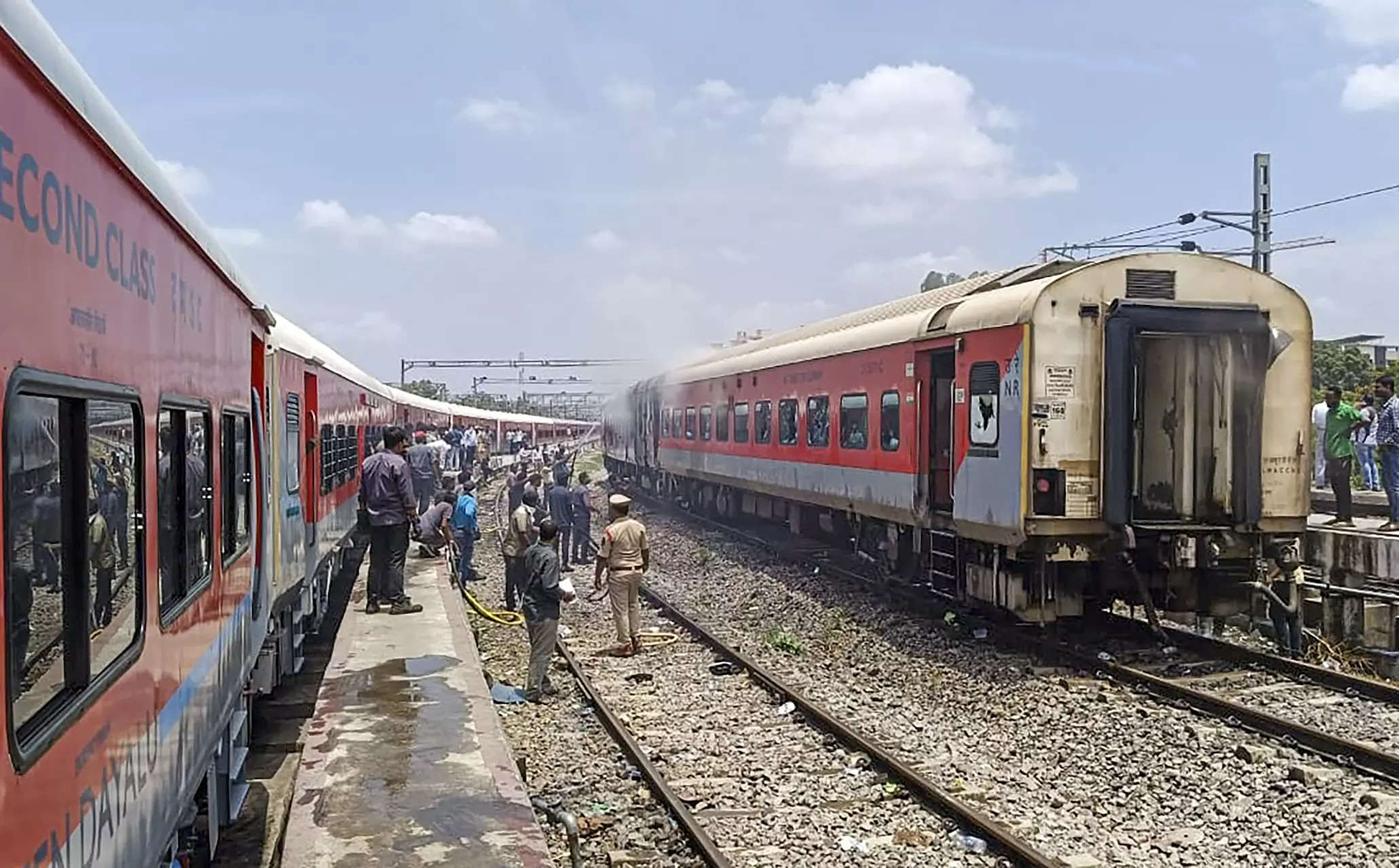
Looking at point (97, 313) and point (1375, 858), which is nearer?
point (97, 313)

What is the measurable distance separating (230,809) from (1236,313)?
8270 mm

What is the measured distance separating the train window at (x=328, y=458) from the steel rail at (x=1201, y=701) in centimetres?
610

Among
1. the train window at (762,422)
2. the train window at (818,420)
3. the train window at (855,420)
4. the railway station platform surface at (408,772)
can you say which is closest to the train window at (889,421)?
the train window at (855,420)

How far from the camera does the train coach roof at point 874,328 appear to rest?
446 inches

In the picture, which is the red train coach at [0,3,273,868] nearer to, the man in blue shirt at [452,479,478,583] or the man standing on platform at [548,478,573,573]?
the man in blue shirt at [452,479,478,583]

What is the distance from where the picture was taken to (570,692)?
1045 cm

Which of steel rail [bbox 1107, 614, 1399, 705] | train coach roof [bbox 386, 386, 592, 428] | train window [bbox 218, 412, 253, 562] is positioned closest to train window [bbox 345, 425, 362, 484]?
train coach roof [bbox 386, 386, 592, 428]

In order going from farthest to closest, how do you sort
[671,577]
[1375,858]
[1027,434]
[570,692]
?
[671,577]
[570,692]
[1027,434]
[1375,858]

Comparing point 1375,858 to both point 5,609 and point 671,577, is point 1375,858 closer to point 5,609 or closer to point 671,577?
point 5,609

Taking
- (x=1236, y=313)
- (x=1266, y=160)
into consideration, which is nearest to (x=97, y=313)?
(x=1236, y=313)

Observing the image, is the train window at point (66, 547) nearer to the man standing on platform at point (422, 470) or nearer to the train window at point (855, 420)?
the train window at point (855, 420)

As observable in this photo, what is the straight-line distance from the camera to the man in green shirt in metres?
14.0

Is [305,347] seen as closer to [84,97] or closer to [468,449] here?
[84,97]

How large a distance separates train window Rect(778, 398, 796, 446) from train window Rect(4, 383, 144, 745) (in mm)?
13792
